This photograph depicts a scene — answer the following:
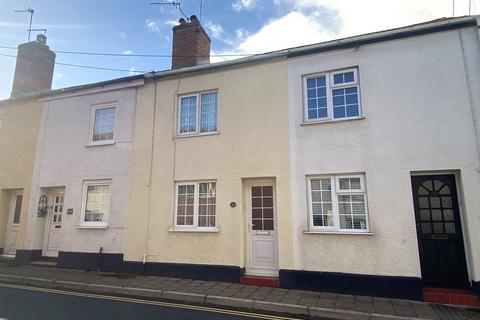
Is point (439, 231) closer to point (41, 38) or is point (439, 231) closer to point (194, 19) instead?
point (194, 19)

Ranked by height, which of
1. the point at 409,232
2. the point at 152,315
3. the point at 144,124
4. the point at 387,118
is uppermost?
the point at 144,124

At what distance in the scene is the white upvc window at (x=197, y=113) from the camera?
30.4ft

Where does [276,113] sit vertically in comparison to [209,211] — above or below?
above

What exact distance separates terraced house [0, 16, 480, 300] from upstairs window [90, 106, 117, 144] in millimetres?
49

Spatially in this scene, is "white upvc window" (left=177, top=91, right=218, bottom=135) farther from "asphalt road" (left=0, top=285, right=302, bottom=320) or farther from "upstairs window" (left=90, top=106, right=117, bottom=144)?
"asphalt road" (left=0, top=285, right=302, bottom=320)

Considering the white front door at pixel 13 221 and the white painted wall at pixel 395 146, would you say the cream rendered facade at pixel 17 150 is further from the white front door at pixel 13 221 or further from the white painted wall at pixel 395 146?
the white painted wall at pixel 395 146

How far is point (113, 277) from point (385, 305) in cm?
696

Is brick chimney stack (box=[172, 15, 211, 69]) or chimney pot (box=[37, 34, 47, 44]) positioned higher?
chimney pot (box=[37, 34, 47, 44])

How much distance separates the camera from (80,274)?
8.99 meters

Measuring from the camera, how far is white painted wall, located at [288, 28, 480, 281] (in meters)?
6.75

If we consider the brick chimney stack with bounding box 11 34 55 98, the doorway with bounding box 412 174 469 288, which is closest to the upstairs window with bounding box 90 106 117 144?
the brick chimney stack with bounding box 11 34 55 98

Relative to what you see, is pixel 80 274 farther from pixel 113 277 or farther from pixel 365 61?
pixel 365 61

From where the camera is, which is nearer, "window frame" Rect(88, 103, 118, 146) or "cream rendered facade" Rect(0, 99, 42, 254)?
"window frame" Rect(88, 103, 118, 146)

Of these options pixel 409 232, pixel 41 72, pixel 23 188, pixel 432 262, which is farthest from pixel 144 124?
pixel 432 262
